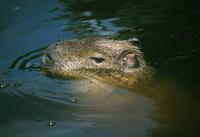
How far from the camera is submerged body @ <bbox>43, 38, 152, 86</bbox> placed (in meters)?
5.71

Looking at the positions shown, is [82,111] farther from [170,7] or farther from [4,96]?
[170,7]

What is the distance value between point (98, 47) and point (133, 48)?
0.58 meters

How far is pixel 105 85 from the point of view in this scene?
18.4 feet

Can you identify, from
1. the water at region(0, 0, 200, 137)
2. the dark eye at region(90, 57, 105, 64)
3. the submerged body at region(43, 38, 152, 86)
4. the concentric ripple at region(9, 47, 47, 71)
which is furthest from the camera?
the concentric ripple at region(9, 47, 47, 71)

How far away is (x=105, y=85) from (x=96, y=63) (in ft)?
1.29

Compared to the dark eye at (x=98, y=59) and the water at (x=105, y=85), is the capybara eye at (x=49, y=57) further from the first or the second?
the dark eye at (x=98, y=59)

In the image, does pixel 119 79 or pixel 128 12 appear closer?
pixel 119 79

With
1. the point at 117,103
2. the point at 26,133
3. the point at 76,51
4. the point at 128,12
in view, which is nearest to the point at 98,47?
the point at 76,51

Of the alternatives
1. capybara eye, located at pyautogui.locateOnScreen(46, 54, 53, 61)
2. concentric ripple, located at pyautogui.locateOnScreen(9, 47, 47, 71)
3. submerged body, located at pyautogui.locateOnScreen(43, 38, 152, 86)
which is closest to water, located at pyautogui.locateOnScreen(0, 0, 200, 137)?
concentric ripple, located at pyautogui.locateOnScreen(9, 47, 47, 71)

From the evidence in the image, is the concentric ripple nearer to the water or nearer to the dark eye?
the water

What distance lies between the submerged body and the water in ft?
0.50

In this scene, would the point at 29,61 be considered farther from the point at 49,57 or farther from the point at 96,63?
the point at 96,63

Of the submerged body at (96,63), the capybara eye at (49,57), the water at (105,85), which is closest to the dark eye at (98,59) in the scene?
the submerged body at (96,63)

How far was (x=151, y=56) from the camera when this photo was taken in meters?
6.71
